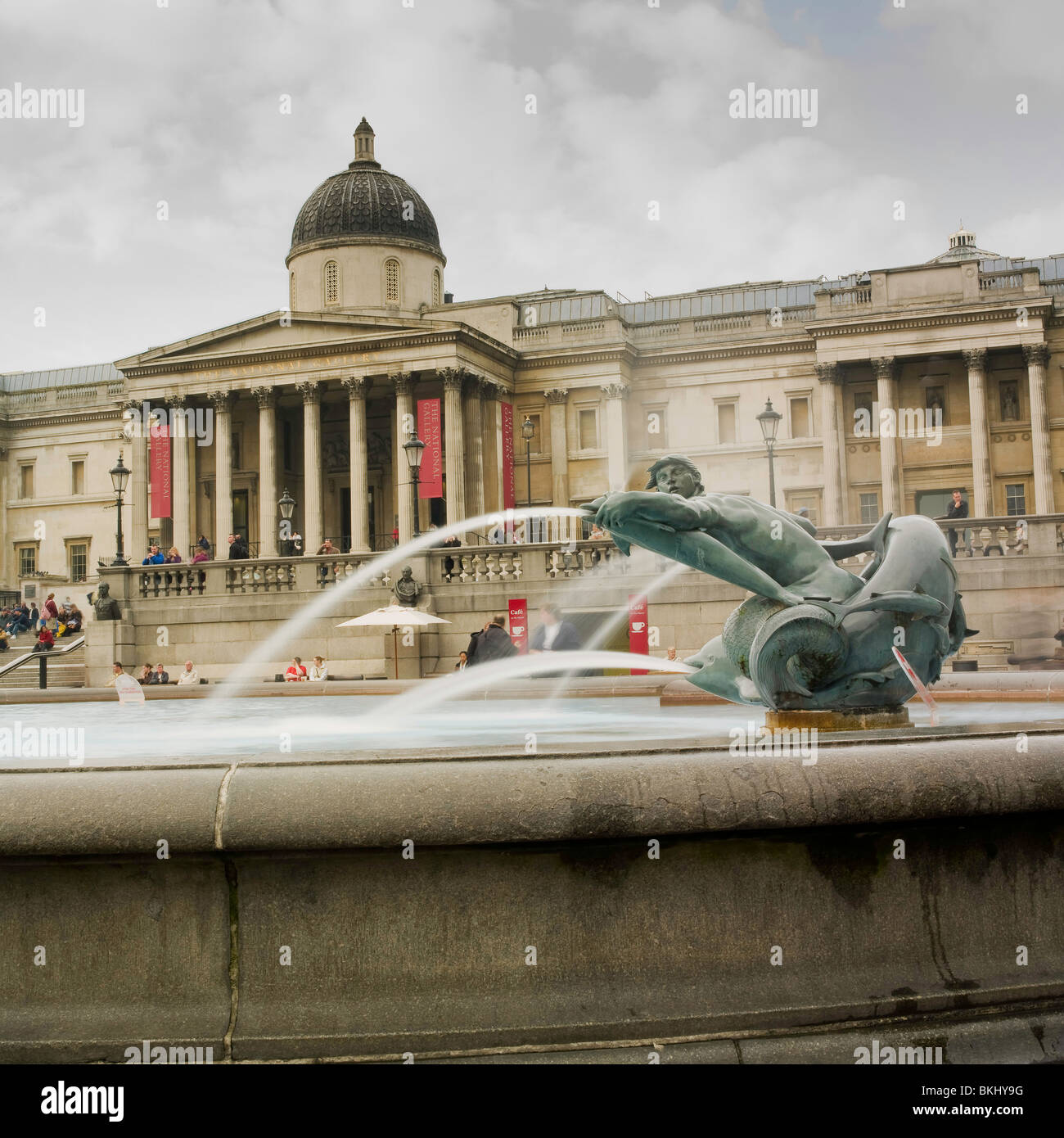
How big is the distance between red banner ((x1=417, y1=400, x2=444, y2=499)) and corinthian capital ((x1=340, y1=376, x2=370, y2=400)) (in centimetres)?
275

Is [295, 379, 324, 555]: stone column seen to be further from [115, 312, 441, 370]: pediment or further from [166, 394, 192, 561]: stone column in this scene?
[166, 394, 192, 561]: stone column

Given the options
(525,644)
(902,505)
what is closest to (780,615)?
(525,644)

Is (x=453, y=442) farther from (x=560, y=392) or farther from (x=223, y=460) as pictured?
(x=223, y=460)

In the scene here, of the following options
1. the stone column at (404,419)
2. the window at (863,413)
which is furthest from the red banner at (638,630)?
the window at (863,413)

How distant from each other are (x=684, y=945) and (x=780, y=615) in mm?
2118

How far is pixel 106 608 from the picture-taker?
33.8 meters

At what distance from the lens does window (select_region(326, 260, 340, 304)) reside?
2338 inches

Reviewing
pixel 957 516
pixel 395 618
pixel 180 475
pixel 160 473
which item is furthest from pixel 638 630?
pixel 180 475

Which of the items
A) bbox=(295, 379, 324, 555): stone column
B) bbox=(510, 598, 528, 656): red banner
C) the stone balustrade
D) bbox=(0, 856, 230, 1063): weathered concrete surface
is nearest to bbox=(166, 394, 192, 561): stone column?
bbox=(295, 379, 324, 555): stone column

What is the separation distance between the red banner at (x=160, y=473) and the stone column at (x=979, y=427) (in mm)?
35507

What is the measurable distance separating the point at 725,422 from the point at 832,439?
550 cm

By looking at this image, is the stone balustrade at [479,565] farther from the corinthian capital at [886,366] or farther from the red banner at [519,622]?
the corinthian capital at [886,366]

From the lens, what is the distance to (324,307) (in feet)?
196
